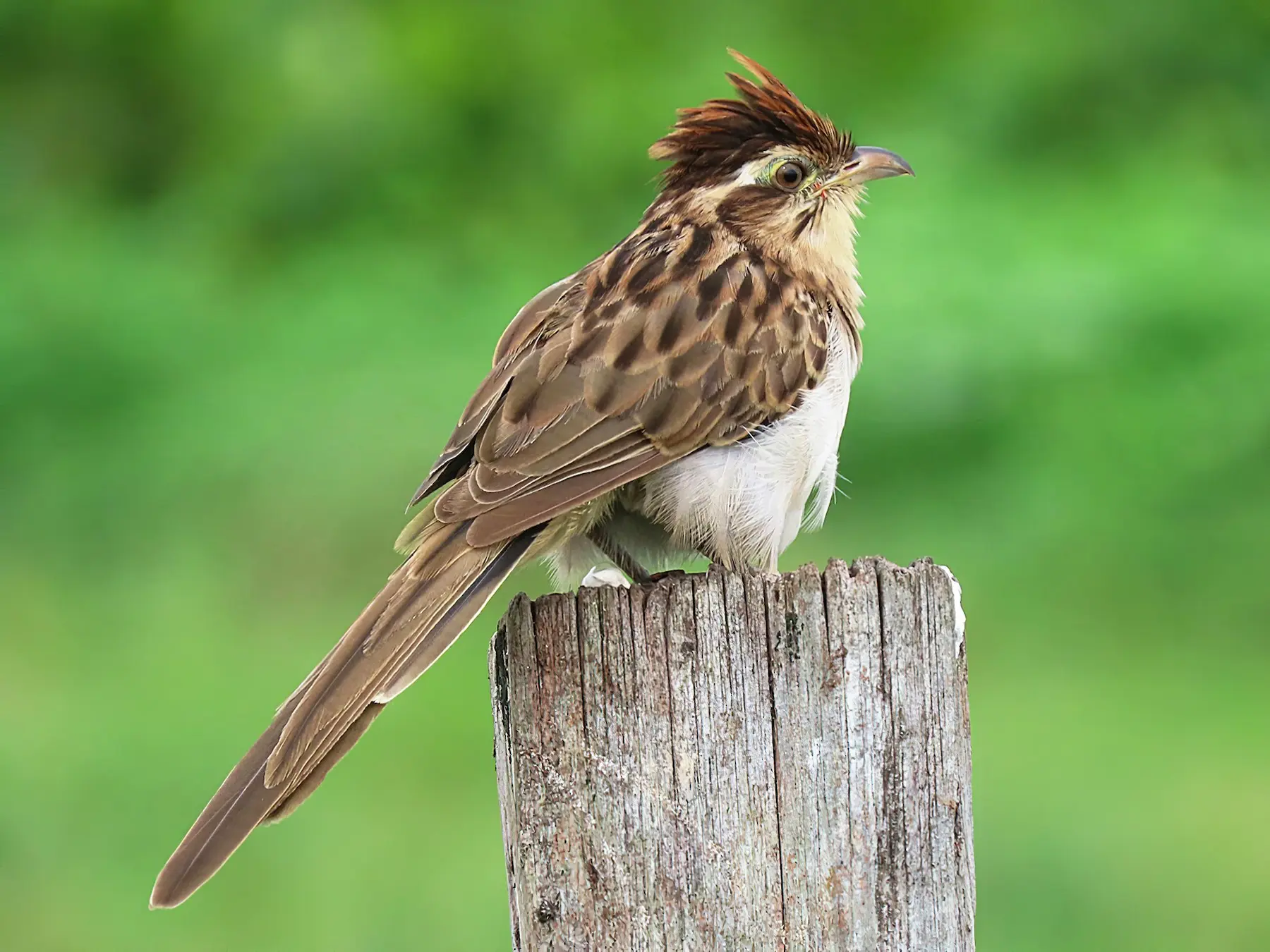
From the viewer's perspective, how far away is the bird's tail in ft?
10.9

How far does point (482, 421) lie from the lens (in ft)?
13.9

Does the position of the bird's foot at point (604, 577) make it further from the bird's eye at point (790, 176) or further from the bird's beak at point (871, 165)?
the bird's beak at point (871, 165)

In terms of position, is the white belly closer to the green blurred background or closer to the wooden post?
the wooden post

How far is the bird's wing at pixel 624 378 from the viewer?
159 inches

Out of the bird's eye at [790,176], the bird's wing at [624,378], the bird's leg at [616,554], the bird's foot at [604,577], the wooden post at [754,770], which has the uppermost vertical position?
the bird's eye at [790,176]

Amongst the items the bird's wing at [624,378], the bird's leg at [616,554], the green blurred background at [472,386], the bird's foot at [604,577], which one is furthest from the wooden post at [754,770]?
the green blurred background at [472,386]

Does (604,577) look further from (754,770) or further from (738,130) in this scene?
(738,130)

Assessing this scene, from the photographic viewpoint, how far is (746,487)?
4301mm

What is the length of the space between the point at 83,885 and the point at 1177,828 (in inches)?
179

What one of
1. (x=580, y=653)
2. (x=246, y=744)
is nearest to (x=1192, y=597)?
(x=246, y=744)

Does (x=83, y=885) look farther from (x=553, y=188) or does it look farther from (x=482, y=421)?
(x=553, y=188)

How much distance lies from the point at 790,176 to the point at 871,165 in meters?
0.31

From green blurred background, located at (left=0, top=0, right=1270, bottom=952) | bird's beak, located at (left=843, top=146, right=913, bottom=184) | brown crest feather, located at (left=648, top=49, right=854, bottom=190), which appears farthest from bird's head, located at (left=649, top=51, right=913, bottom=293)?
green blurred background, located at (left=0, top=0, right=1270, bottom=952)

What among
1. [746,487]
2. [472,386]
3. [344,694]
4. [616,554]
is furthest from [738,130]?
[472,386]
